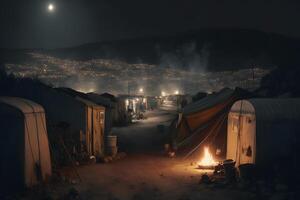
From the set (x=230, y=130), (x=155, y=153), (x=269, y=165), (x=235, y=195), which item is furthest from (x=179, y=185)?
(x=155, y=153)

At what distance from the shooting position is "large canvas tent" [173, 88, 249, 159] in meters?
19.2

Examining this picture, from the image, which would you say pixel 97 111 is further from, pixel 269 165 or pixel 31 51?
pixel 31 51

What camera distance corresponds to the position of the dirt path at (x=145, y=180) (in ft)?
36.7

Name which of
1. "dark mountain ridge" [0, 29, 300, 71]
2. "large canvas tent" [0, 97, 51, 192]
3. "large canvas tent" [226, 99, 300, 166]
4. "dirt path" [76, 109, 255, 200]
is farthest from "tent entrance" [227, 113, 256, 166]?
"dark mountain ridge" [0, 29, 300, 71]

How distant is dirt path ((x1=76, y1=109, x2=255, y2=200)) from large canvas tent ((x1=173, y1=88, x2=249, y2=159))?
62.1 inches

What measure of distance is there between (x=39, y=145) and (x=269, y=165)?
788cm

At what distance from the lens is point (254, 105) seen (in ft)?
43.1

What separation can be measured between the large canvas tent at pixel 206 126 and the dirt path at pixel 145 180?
62.1 inches

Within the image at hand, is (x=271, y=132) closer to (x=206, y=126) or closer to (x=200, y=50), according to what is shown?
(x=206, y=126)

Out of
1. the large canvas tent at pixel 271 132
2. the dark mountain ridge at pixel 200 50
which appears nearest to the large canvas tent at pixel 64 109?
the large canvas tent at pixel 271 132

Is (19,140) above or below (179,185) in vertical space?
above

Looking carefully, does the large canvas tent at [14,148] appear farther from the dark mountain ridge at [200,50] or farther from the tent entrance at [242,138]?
the dark mountain ridge at [200,50]

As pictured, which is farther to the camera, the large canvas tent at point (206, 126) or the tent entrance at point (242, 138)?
the large canvas tent at point (206, 126)

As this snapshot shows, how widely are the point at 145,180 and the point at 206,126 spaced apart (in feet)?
23.4
